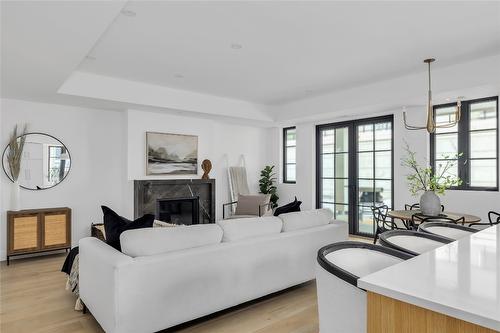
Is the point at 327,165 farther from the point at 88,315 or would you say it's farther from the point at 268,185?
the point at 88,315

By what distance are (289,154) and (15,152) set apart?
5.37 meters

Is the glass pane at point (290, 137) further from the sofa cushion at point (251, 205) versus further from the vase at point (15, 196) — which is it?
the vase at point (15, 196)

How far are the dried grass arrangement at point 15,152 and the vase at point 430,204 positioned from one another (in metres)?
5.64

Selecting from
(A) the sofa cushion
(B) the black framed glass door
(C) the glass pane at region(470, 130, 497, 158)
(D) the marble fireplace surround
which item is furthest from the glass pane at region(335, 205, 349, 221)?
(D) the marble fireplace surround

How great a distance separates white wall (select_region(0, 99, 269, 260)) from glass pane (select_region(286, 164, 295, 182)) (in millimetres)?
2740

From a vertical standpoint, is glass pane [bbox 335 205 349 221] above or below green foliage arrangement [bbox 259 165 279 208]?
below

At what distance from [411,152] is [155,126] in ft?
14.6

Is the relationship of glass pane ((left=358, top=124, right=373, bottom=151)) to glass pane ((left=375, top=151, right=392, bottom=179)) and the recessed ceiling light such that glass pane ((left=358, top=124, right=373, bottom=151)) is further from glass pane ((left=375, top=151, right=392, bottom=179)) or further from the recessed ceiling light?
the recessed ceiling light

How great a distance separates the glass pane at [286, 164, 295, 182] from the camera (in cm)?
777

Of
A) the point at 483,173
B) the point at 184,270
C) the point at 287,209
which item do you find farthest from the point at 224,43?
the point at 483,173

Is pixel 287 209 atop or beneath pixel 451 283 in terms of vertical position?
beneath

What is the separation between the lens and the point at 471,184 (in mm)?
4934

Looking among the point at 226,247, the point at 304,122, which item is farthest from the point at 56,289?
the point at 304,122

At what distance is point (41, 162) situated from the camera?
512cm
